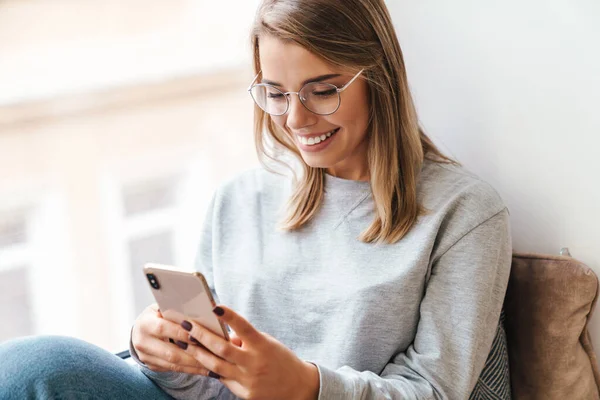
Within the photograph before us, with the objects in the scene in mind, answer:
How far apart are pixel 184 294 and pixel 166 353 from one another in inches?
6.5

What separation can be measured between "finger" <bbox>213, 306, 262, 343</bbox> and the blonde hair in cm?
34

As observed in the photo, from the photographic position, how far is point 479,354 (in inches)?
42.8

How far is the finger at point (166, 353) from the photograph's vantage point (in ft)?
3.36

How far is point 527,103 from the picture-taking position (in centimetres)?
121

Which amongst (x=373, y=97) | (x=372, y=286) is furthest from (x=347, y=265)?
(x=373, y=97)

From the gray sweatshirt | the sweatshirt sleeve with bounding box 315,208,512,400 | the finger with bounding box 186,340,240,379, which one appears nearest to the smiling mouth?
the gray sweatshirt

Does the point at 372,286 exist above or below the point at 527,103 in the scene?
below

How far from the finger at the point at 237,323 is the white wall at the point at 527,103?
2.02 feet

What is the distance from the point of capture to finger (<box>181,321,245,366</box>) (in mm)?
929

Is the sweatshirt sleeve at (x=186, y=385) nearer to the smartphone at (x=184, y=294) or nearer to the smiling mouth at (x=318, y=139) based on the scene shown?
the smartphone at (x=184, y=294)

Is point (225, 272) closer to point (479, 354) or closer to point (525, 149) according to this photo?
point (479, 354)

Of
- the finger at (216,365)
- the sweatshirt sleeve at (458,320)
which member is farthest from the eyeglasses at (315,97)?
the finger at (216,365)

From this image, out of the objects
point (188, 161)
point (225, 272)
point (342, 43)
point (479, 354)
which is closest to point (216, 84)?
point (188, 161)

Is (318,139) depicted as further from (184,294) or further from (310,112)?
(184,294)
